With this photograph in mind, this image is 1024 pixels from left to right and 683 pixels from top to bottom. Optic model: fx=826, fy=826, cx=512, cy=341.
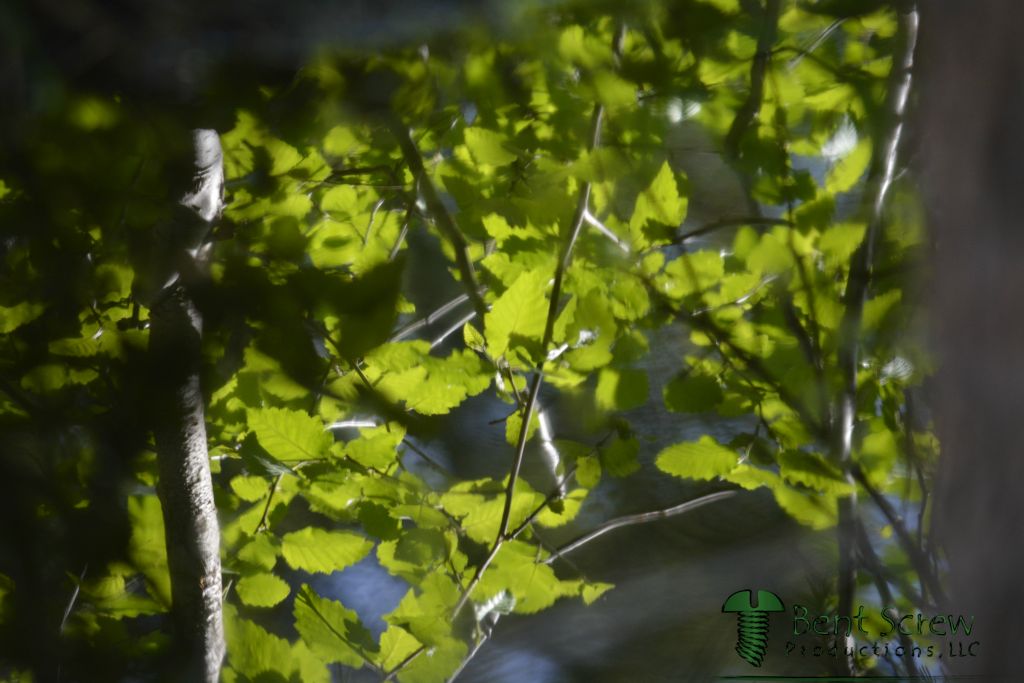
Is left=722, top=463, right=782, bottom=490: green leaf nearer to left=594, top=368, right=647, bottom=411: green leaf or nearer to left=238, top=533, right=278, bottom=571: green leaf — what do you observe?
left=594, top=368, right=647, bottom=411: green leaf

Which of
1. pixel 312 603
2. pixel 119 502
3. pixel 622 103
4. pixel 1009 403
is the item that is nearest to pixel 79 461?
pixel 119 502

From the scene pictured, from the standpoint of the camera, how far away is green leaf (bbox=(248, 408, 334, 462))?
1.71 ft

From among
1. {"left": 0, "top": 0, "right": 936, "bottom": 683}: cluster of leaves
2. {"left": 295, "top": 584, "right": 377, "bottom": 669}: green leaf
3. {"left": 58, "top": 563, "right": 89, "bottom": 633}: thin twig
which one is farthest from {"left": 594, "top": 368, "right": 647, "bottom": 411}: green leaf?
{"left": 58, "top": 563, "right": 89, "bottom": 633}: thin twig

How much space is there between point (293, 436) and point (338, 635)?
130 mm

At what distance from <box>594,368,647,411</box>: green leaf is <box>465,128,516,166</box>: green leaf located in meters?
0.14

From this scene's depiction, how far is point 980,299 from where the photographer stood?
1.35ft

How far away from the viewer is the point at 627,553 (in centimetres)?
50

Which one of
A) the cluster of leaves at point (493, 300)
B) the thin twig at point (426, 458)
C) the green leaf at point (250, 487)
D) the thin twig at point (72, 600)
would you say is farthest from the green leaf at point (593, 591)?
the thin twig at point (72, 600)

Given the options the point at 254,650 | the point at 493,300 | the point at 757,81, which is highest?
the point at 757,81

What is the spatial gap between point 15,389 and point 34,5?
247 millimetres

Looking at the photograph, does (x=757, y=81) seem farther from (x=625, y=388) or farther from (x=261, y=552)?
(x=261, y=552)

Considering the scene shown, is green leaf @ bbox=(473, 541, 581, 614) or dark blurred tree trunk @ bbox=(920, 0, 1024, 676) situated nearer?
dark blurred tree trunk @ bbox=(920, 0, 1024, 676)

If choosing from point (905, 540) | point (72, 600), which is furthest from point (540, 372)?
point (72, 600)

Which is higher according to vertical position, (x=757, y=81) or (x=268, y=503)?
(x=757, y=81)
